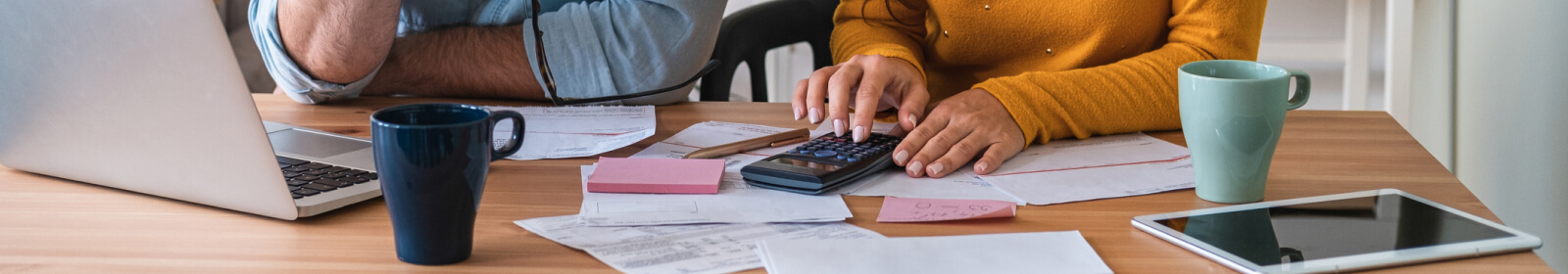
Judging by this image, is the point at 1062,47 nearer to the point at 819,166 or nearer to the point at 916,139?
the point at 916,139

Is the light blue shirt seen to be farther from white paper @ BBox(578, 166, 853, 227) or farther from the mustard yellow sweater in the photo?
white paper @ BBox(578, 166, 853, 227)

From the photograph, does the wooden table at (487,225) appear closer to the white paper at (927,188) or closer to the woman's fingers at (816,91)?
the white paper at (927,188)

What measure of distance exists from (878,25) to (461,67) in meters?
0.45

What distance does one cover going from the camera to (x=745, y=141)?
0.80 metres

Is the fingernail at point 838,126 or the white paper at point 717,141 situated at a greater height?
the fingernail at point 838,126

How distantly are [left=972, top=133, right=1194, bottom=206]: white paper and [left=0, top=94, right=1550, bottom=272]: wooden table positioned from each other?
2 cm

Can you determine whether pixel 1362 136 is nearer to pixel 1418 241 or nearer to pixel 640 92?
pixel 1418 241

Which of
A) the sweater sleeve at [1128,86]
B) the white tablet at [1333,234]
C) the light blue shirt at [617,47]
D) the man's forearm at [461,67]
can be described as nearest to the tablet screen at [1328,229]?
the white tablet at [1333,234]

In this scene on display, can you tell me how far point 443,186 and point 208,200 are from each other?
22 cm

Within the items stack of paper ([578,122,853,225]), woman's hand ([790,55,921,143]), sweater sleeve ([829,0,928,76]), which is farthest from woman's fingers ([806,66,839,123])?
sweater sleeve ([829,0,928,76])

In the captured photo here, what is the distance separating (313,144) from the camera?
79 cm

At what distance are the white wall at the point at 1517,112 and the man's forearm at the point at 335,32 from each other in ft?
3.56

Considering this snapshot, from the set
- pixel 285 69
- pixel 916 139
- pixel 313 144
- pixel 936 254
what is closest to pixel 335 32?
pixel 285 69

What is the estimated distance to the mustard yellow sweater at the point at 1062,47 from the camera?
2.77ft
